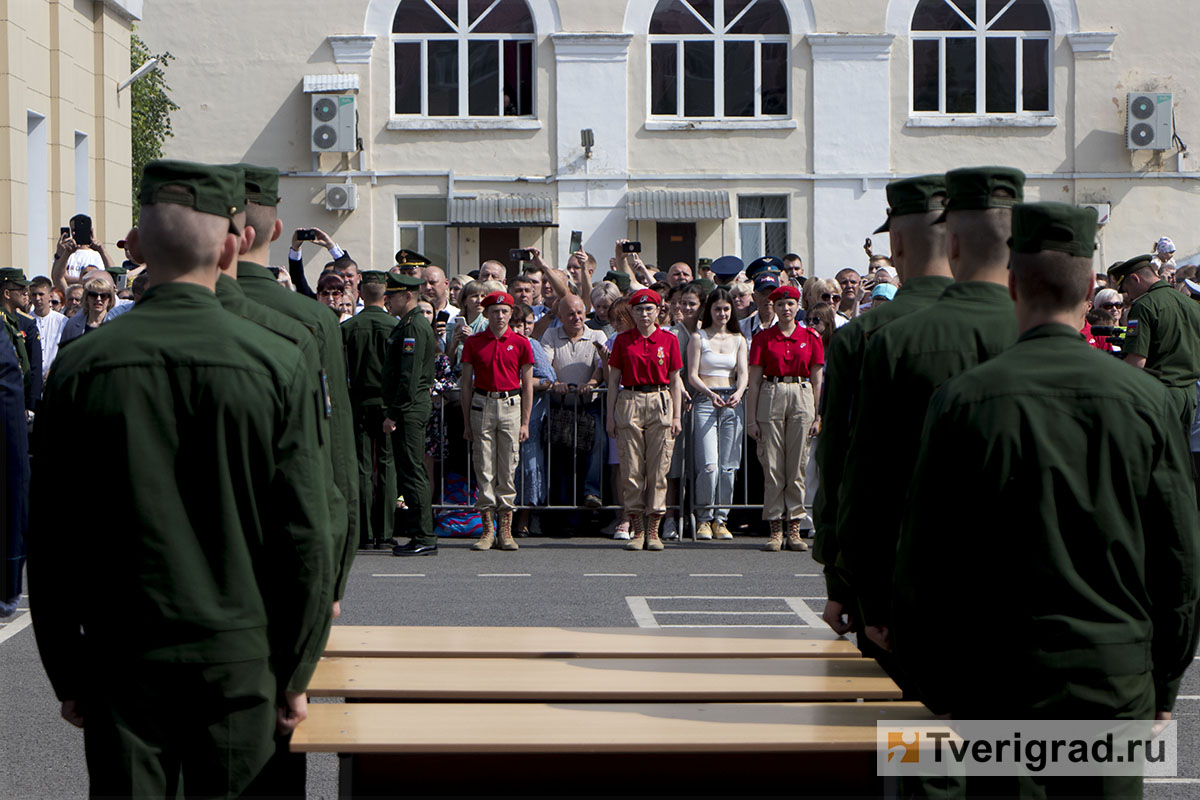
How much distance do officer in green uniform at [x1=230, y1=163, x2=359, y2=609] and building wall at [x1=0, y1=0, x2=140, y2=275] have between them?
49.3ft

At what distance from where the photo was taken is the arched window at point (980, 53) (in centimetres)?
3022

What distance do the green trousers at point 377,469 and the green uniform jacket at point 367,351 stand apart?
0.12 m

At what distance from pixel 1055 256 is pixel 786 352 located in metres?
9.00

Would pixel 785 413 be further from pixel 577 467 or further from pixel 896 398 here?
pixel 896 398

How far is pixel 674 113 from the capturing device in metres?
30.1

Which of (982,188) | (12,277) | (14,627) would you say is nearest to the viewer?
(982,188)

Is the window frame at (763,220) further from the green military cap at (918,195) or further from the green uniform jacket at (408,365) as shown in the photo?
the green military cap at (918,195)

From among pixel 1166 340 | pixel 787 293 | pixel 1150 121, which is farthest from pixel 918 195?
pixel 1150 121

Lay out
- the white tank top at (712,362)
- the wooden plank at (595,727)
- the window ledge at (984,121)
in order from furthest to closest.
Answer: the window ledge at (984,121), the white tank top at (712,362), the wooden plank at (595,727)

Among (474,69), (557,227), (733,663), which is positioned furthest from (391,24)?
(733,663)

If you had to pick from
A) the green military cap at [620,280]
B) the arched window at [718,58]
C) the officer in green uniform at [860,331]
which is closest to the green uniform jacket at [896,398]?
the officer in green uniform at [860,331]

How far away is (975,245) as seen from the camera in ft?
15.5

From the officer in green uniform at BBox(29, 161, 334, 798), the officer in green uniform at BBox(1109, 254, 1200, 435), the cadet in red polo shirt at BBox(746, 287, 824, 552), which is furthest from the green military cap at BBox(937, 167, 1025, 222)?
the cadet in red polo shirt at BBox(746, 287, 824, 552)

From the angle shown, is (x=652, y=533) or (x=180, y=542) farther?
(x=652, y=533)
